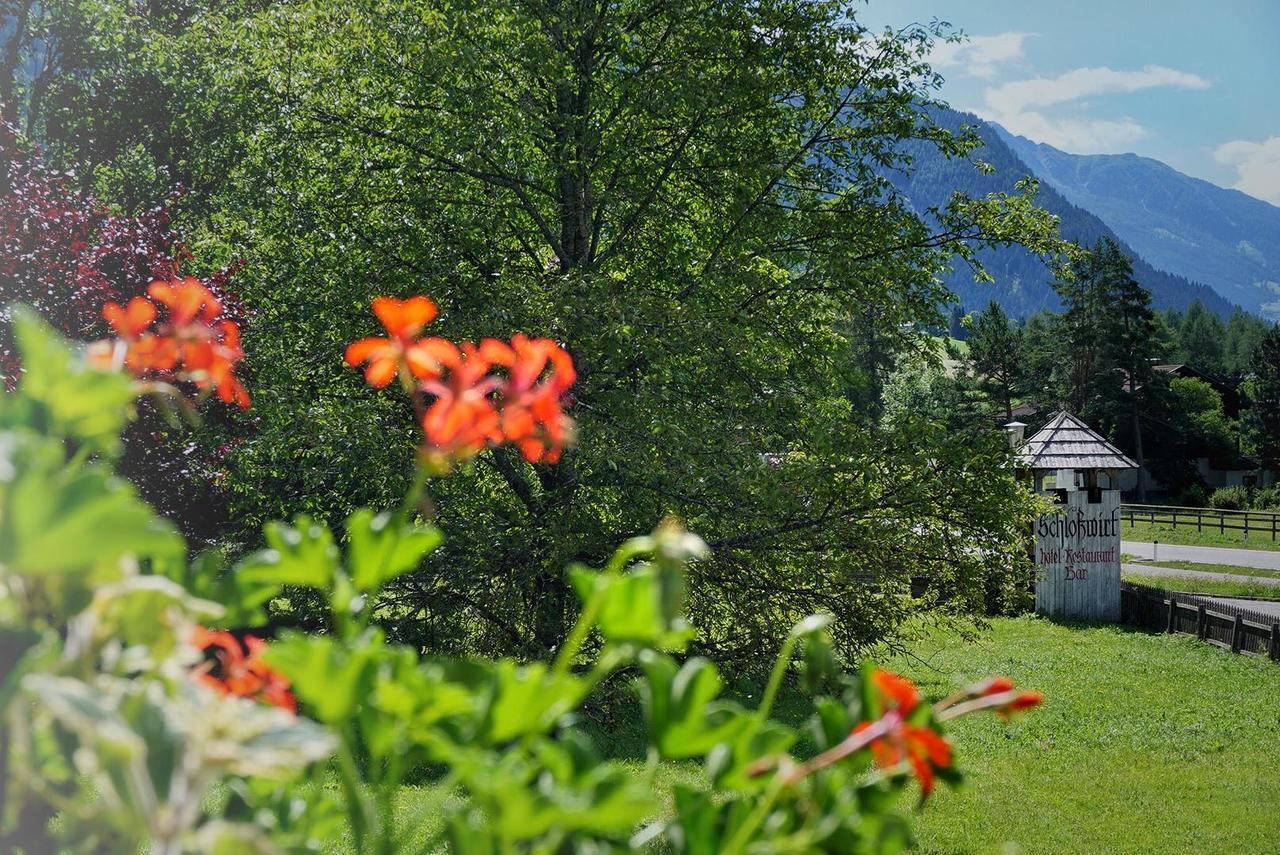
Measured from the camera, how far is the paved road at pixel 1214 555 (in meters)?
22.7

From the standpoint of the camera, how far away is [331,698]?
584 millimetres

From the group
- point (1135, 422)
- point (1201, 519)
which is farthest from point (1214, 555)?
point (1135, 422)

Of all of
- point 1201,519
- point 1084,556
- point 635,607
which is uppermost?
point 635,607

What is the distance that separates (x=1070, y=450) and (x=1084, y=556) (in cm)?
239

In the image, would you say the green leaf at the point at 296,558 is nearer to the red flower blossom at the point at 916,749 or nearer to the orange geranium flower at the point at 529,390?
the orange geranium flower at the point at 529,390

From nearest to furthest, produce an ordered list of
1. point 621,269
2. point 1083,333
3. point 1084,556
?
point 621,269, point 1084,556, point 1083,333

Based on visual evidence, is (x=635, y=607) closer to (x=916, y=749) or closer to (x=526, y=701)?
(x=526, y=701)

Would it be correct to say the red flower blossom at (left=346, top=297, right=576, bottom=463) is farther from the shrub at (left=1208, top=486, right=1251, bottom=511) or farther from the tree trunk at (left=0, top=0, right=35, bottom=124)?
the shrub at (left=1208, top=486, right=1251, bottom=511)

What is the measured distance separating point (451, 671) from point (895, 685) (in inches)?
12.2

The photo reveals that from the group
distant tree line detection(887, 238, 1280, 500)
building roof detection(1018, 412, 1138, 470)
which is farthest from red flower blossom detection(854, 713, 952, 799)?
distant tree line detection(887, 238, 1280, 500)

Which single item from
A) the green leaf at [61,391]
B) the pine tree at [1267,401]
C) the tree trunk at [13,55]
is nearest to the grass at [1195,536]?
the pine tree at [1267,401]

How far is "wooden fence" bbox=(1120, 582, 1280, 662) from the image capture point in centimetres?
1290

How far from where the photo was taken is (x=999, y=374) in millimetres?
52188

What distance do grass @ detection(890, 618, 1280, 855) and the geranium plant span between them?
191 inches
